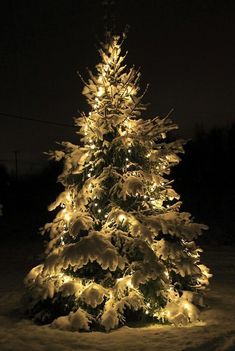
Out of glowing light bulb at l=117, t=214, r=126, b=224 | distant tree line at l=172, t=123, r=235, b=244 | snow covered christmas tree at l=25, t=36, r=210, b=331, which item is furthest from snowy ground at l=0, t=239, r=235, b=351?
distant tree line at l=172, t=123, r=235, b=244

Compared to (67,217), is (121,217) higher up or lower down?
lower down

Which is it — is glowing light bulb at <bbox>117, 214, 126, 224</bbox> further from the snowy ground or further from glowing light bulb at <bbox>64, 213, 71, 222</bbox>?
the snowy ground

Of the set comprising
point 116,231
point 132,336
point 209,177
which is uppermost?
point 209,177

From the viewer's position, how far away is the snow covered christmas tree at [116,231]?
33.4ft

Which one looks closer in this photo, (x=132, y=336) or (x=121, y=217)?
(x=132, y=336)

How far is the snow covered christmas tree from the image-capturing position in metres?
10.2

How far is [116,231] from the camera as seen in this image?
34.9ft

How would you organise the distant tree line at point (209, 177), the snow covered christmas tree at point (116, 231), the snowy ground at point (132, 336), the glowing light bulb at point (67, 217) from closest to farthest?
the snowy ground at point (132, 336)
the snow covered christmas tree at point (116, 231)
the glowing light bulb at point (67, 217)
the distant tree line at point (209, 177)

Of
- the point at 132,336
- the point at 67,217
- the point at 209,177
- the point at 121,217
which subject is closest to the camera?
the point at 132,336

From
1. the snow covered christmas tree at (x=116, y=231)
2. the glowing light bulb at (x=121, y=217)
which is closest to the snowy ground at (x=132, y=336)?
the snow covered christmas tree at (x=116, y=231)

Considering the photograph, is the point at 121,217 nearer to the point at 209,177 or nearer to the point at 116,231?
the point at 116,231

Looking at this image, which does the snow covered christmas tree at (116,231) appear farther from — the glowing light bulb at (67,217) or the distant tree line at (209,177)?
the distant tree line at (209,177)

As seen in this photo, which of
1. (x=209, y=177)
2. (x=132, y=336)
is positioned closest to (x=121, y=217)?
(x=132, y=336)

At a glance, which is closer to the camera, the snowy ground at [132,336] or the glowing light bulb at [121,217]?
the snowy ground at [132,336]
